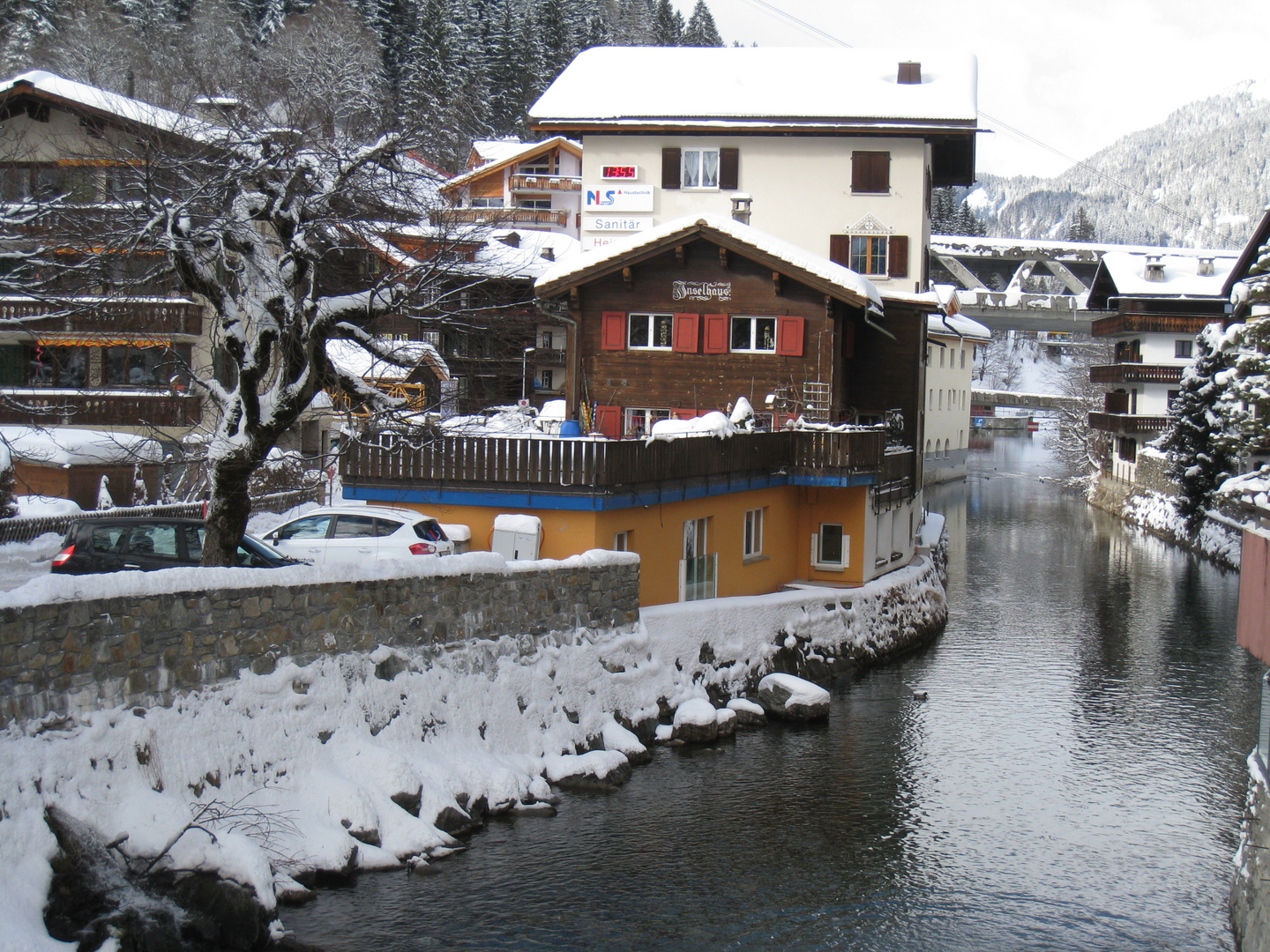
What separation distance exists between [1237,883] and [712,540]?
12.4m

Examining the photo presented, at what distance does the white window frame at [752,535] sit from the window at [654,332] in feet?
19.3

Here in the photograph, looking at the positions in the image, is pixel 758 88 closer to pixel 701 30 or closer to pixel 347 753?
pixel 347 753

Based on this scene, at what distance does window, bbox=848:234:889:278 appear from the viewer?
3575cm

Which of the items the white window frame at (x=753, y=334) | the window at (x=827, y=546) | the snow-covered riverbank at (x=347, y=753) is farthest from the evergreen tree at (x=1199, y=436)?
the snow-covered riverbank at (x=347, y=753)

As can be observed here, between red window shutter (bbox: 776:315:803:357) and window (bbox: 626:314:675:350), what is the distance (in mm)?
2671

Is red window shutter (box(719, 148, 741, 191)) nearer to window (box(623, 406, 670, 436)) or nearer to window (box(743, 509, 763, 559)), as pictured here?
window (box(623, 406, 670, 436))

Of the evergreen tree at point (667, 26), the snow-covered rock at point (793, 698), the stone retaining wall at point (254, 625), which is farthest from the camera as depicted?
the evergreen tree at point (667, 26)

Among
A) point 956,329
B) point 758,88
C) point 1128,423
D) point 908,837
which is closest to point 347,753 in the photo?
point 908,837

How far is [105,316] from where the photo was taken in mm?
16828

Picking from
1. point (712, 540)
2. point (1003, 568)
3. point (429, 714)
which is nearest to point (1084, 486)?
point (1003, 568)

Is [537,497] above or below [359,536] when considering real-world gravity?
above

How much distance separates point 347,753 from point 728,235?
17436 millimetres

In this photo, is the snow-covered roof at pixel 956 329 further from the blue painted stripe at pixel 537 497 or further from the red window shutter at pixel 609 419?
the blue painted stripe at pixel 537 497

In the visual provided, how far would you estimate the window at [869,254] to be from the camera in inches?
1407
